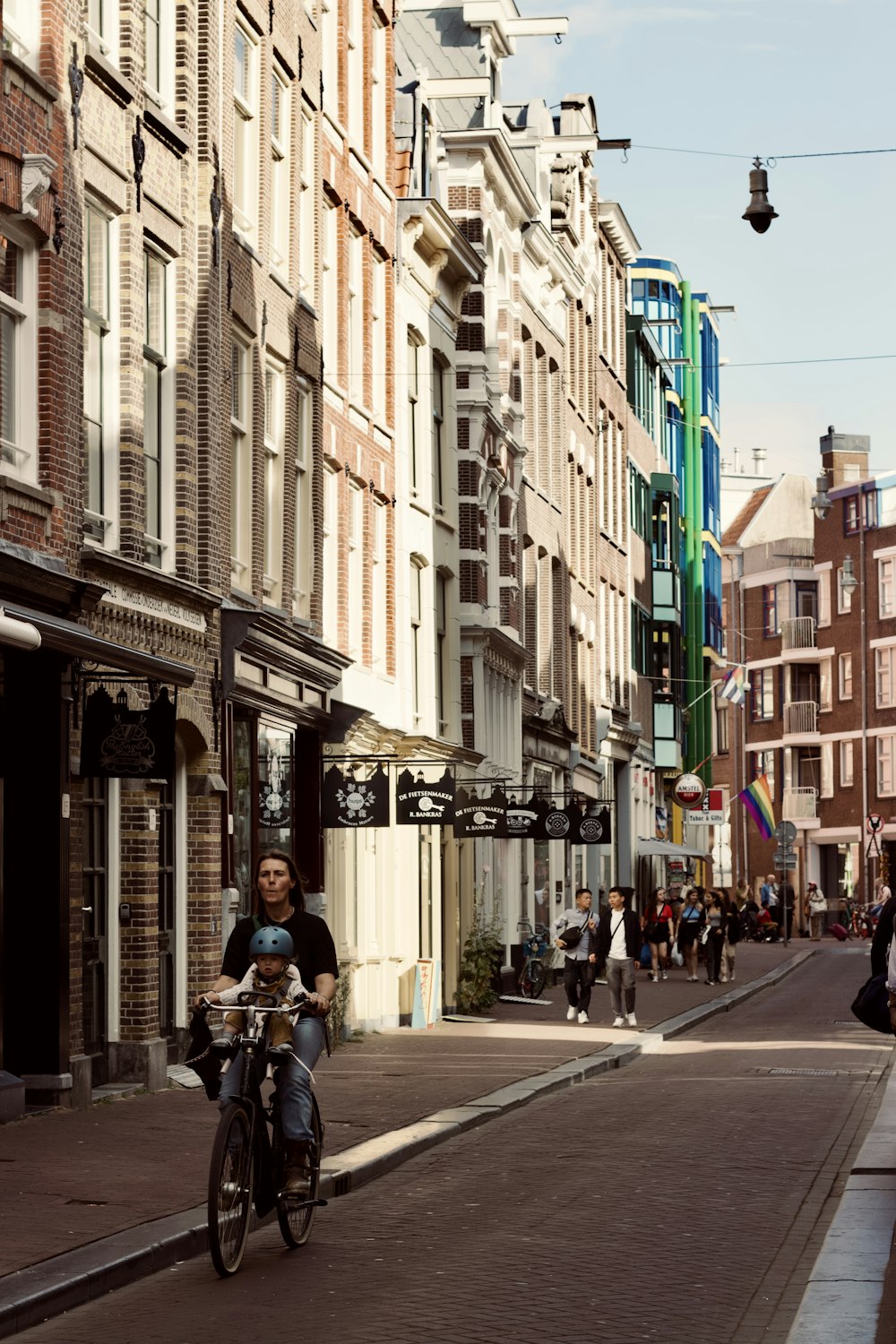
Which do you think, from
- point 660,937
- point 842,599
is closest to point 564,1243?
point 660,937

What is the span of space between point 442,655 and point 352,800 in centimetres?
1041

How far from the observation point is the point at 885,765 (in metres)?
90.3

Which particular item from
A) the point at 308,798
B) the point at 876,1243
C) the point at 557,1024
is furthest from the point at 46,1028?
the point at 557,1024

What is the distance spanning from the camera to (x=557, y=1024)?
31.8 meters

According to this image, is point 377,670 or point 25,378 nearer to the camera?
point 25,378

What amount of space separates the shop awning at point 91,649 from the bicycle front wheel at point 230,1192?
5406mm

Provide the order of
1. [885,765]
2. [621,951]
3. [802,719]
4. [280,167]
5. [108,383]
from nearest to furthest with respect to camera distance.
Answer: [108,383]
[280,167]
[621,951]
[885,765]
[802,719]

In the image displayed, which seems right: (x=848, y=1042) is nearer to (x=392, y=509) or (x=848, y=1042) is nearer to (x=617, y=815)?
(x=392, y=509)

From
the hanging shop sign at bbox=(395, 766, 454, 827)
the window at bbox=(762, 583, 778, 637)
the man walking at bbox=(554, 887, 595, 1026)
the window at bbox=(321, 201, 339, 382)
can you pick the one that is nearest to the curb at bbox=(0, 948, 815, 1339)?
the hanging shop sign at bbox=(395, 766, 454, 827)

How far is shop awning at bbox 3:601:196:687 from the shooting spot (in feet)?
50.2

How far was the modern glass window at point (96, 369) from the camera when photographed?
1945 centimetres

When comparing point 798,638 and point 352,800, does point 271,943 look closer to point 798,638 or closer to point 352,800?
point 352,800

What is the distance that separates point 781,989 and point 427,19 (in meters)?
18.9

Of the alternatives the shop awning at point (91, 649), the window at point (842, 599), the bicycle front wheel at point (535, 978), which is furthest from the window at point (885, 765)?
the shop awning at point (91, 649)
